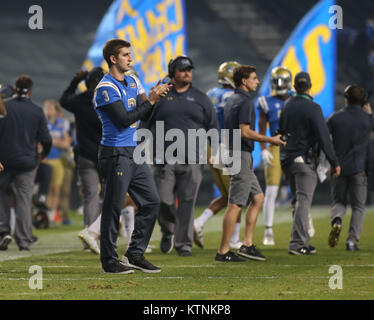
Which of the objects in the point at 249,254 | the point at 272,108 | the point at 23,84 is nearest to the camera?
the point at 249,254

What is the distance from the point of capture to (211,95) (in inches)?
450

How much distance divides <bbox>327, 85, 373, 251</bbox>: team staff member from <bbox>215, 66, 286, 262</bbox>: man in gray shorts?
5.63 ft

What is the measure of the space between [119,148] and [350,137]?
3.92 metres

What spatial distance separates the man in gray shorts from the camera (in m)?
9.19

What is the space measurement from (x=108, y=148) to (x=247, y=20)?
13626 millimetres

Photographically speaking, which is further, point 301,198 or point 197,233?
point 197,233

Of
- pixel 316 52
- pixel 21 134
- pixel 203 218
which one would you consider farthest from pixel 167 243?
pixel 316 52

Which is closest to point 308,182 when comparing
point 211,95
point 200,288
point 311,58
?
point 211,95

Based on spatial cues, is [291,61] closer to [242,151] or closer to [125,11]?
[125,11]

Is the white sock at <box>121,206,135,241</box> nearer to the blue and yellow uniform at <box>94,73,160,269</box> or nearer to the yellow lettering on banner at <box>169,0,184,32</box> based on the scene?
the blue and yellow uniform at <box>94,73,160,269</box>

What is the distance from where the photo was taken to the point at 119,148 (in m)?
7.86

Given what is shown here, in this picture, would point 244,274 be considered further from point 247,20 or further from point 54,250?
point 247,20

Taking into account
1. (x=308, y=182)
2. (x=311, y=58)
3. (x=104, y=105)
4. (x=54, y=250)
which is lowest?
(x=54, y=250)

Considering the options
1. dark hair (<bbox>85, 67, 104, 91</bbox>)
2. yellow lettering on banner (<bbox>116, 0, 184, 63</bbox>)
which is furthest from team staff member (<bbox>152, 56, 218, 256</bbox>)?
yellow lettering on banner (<bbox>116, 0, 184, 63</bbox>)
